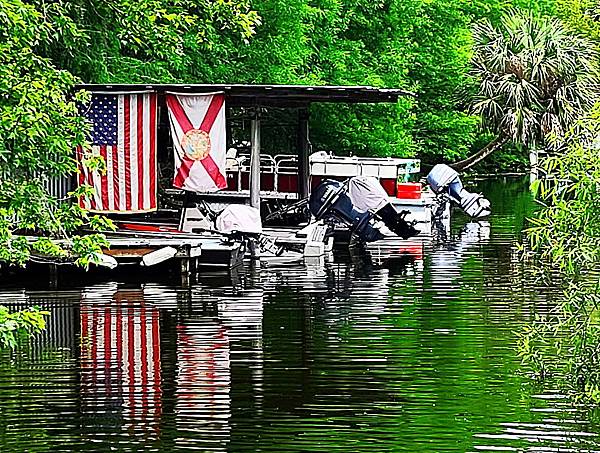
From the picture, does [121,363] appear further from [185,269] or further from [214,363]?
[185,269]

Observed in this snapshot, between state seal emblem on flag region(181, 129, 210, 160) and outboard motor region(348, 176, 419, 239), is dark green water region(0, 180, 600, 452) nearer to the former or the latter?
state seal emblem on flag region(181, 129, 210, 160)

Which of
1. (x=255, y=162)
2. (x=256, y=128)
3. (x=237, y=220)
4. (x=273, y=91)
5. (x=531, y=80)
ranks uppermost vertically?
(x=531, y=80)

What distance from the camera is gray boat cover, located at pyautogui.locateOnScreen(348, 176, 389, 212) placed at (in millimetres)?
21797

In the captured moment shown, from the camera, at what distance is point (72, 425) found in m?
9.74

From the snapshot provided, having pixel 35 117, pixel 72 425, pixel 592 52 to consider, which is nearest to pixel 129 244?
pixel 72 425

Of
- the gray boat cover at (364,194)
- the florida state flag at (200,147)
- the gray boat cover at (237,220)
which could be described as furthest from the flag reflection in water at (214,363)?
the gray boat cover at (364,194)

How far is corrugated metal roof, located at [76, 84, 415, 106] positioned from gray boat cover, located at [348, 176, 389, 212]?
1.75 metres

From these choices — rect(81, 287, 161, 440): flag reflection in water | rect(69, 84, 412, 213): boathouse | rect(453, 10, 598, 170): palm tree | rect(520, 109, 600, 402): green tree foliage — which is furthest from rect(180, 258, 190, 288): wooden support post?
rect(453, 10, 598, 170): palm tree

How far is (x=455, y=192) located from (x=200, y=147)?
38.8 ft

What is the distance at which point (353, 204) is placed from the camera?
71.2 feet

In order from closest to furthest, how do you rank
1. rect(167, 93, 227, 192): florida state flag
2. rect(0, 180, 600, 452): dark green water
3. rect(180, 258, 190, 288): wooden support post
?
rect(0, 180, 600, 452): dark green water, rect(180, 258, 190, 288): wooden support post, rect(167, 93, 227, 192): florida state flag

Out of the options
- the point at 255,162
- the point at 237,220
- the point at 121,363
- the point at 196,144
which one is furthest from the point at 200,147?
the point at 121,363

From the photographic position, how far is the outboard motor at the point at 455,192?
30.0m

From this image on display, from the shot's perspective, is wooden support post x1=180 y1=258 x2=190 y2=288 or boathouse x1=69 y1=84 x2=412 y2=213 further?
boathouse x1=69 y1=84 x2=412 y2=213
